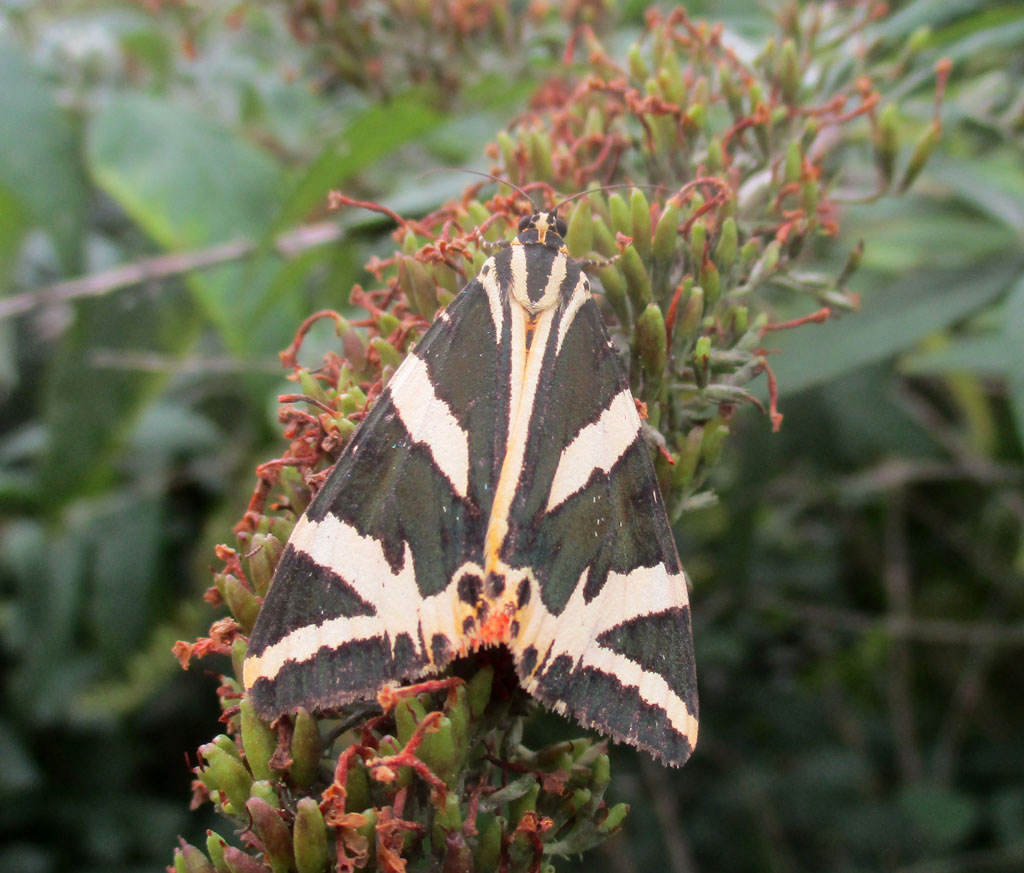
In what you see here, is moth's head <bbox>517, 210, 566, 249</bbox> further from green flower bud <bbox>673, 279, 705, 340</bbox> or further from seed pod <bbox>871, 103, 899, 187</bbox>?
seed pod <bbox>871, 103, 899, 187</bbox>

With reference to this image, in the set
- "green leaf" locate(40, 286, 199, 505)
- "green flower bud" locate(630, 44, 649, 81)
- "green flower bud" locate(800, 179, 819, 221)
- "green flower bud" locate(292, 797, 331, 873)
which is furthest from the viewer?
"green leaf" locate(40, 286, 199, 505)

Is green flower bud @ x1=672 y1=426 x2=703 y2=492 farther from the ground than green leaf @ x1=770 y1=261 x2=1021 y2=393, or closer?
closer

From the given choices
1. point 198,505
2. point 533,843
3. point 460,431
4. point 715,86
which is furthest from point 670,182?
point 198,505

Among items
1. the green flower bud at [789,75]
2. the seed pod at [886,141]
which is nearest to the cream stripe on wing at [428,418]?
the green flower bud at [789,75]

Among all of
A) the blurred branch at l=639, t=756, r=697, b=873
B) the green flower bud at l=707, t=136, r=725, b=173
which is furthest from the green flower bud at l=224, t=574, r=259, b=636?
the blurred branch at l=639, t=756, r=697, b=873

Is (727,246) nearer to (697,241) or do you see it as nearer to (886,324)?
(697,241)

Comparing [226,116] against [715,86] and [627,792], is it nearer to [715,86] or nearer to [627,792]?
[715,86]
